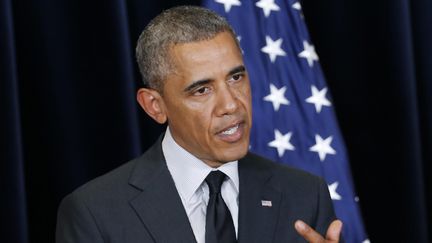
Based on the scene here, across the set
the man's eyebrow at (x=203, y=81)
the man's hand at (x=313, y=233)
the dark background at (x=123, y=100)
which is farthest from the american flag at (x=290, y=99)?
the man's hand at (x=313, y=233)

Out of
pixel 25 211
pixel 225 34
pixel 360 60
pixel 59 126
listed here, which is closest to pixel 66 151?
pixel 59 126

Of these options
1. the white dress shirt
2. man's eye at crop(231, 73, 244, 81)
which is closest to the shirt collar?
the white dress shirt

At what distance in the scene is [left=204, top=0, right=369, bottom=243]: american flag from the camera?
3.18 m

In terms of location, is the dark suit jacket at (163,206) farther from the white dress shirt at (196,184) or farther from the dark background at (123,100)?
the dark background at (123,100)

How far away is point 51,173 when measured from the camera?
306 cm

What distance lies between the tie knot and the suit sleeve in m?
0.34

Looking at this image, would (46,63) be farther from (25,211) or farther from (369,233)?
(369,233)

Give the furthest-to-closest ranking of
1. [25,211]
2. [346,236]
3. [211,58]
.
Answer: [346,236], [25,211], [211,58]

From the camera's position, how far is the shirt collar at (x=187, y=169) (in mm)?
2205

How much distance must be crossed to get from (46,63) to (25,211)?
0.59 metres

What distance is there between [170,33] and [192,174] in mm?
409

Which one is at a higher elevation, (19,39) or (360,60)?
(19,39)

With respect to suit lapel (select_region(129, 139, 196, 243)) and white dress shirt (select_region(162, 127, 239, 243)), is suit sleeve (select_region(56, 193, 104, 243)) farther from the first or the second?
white dress shirt (select_region(162, 127, 239, 243))

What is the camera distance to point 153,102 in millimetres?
2270
